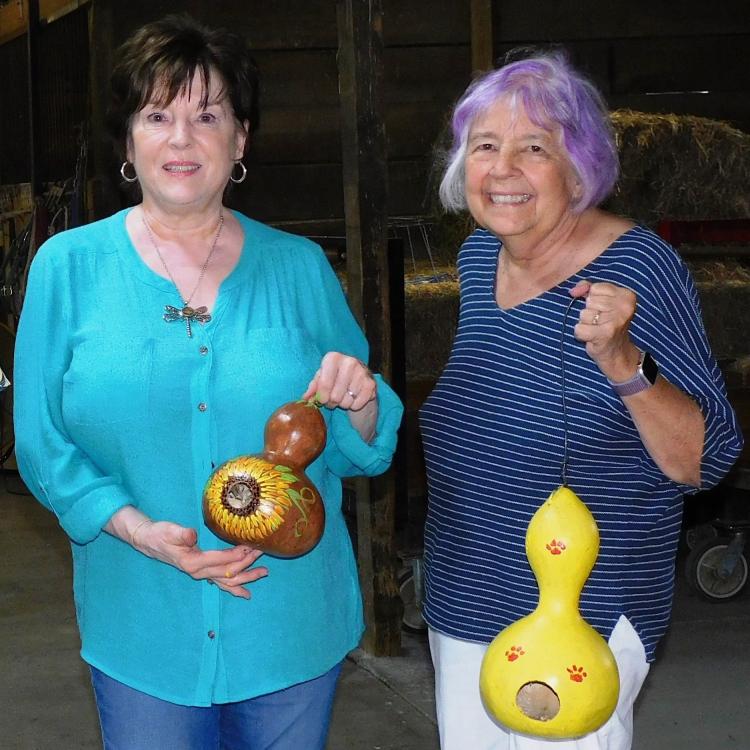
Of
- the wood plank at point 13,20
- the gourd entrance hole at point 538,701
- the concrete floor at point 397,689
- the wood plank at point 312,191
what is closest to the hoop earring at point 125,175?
the gourd entrance hole at point 538,701

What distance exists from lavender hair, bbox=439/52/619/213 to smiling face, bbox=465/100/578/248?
19 mm

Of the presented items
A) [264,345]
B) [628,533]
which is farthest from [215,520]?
[628,533]

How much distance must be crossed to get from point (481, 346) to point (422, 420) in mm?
196

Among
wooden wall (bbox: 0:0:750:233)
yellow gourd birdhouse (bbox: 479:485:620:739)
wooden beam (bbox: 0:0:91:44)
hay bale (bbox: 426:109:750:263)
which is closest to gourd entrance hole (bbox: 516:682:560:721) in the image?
yellow gourd birdhouse (bbox: 479:485:620:739)

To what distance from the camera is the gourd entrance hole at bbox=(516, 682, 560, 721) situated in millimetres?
1916

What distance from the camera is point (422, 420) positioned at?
245 centimetres

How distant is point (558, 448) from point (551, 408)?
6cm

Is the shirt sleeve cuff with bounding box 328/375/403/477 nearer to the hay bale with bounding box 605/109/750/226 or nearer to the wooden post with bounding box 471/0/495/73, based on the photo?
the hay bale with bounding box 605/109/750/226

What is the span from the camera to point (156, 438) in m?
2.15

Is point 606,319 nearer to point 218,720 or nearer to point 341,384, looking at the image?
point 341,384

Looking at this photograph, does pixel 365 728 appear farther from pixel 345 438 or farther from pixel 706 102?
pixel 706 102

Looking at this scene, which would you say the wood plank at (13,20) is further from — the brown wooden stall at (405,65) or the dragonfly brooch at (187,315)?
the dragonfly brooch at (187,315)

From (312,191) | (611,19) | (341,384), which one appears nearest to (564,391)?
(341,384)

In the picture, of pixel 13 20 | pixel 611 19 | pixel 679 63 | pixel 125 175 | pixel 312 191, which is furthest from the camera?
pixel 13 20
